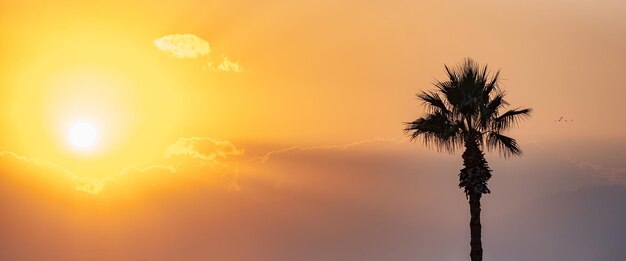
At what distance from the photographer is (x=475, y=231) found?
54.5 metres

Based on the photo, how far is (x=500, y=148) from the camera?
56.9m

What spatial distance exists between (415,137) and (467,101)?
12.4ft

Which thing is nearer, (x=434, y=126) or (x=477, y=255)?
(x=477, y=255)

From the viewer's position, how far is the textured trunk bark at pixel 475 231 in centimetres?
5406

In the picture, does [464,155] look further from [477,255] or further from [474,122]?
[477,255]

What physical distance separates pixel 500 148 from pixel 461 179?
3.06m

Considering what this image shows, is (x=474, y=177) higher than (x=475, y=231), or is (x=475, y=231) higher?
(x=474, y=177)

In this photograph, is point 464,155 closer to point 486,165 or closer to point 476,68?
point 486,165

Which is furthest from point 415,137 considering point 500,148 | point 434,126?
point 500,148

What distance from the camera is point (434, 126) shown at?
57406 mm

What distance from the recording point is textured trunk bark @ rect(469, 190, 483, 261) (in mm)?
54062

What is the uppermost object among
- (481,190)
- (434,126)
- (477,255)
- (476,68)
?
(476,68)

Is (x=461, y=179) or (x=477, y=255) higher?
(x=461, y=179)

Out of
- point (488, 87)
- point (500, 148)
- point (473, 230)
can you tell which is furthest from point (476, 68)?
point (473, 230)
